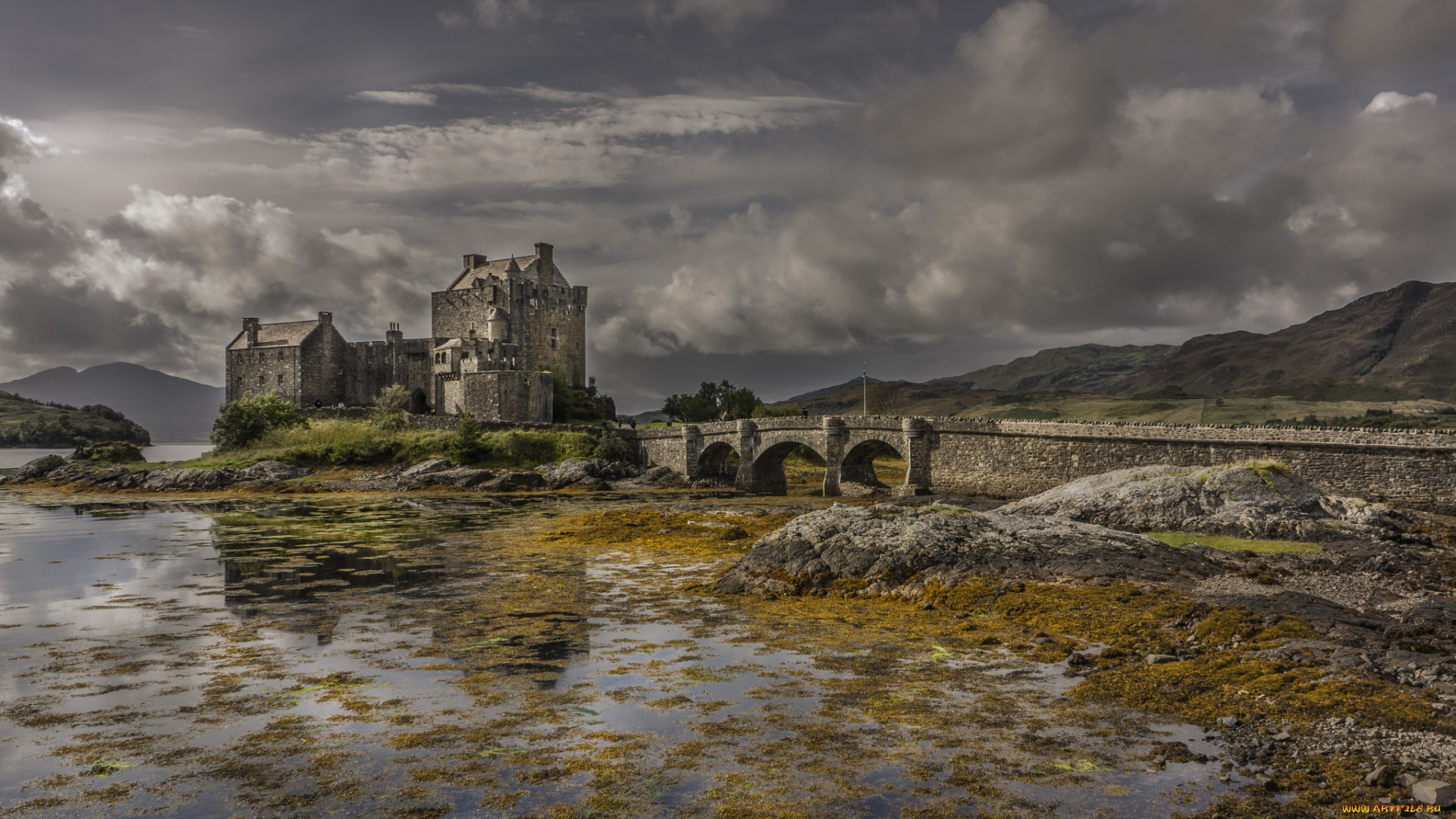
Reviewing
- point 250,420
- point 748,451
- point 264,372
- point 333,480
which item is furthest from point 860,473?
point 264,372

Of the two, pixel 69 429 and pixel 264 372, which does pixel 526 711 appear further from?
pixel 69 429

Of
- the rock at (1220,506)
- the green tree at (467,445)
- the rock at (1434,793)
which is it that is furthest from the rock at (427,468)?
the rock at (1434,793)

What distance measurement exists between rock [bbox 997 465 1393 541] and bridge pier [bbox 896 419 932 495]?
771 inches

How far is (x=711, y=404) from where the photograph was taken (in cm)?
11156

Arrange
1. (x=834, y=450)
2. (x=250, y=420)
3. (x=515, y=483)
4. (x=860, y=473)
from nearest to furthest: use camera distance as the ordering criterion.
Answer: (x=834, y=450), (x=860, y=473), (x=515, y=483), (x=250, y=420)

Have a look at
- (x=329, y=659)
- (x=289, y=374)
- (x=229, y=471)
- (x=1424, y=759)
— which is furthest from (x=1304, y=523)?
(x=289, y=374)

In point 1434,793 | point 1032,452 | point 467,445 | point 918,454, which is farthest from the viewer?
point 467,445

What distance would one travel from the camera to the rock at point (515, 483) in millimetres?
62500

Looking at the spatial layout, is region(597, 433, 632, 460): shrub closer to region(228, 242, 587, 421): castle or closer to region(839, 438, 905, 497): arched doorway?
region(228, 242, 587, 421): castle

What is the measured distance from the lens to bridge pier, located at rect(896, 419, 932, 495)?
2108 inches

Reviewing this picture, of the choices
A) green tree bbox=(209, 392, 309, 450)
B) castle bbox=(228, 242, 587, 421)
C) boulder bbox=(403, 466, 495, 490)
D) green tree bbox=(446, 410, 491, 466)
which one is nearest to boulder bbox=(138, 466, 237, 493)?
boulder bbox=(403, 466, 495, 490)

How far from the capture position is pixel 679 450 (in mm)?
72625

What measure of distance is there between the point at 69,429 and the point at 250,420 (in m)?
115

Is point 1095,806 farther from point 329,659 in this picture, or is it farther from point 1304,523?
point 1304,523
